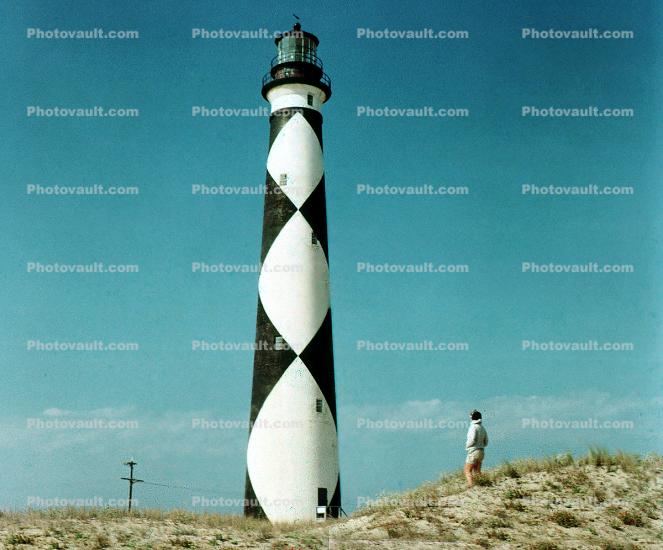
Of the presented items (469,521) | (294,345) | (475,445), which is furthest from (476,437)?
(294,345)

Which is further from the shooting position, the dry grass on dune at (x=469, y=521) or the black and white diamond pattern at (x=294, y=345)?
the black and white diamond pattern at (x=294, y=345)

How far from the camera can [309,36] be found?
28797 millimetres

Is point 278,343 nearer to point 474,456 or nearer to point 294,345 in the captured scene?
point 294,345

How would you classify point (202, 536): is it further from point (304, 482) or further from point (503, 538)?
point (304, 482)

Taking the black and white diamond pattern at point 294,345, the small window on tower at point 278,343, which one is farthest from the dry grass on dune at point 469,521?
the small window on tower at point 278,343

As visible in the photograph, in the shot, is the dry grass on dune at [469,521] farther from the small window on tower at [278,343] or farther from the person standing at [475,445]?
the small window on tower at [278,343]

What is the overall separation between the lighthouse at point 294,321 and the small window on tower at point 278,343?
0.11ft

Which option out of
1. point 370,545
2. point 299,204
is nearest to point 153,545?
point 370,545

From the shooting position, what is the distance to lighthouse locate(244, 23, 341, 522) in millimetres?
25016

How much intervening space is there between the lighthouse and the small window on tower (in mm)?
33

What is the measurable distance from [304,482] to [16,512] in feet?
29.6

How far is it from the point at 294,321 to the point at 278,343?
88 cm

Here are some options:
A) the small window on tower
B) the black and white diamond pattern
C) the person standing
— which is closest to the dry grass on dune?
the person standing

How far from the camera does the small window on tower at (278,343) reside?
84.4 feet
